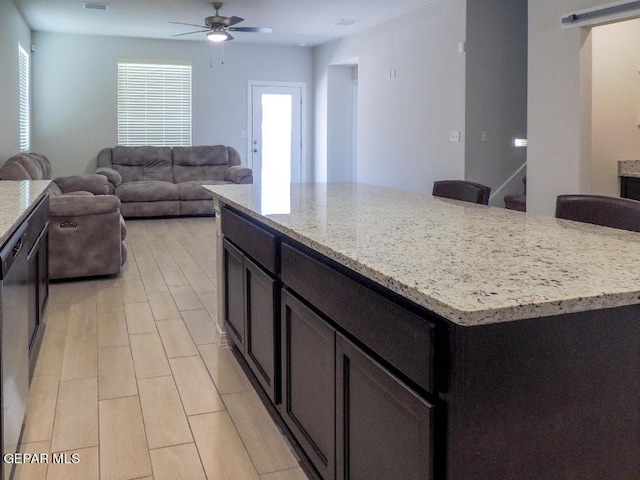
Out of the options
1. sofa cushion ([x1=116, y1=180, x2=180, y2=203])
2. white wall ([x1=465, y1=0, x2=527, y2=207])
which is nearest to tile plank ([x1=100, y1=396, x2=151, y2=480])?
white wall ([x1=465, y1=0, x2=527, y2=207])

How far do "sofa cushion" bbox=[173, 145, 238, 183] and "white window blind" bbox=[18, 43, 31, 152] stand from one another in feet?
6.81

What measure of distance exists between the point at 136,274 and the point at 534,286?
4346 millimetres

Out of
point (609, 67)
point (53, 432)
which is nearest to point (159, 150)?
point (609, 67)

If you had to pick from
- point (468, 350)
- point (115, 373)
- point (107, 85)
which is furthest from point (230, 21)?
point (468, 350)

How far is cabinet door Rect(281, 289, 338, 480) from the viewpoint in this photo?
5.45 ft

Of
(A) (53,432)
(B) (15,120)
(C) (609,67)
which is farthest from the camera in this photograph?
(B) (15,120)

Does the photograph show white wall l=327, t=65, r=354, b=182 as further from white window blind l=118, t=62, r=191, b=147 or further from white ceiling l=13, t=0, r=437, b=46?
white window blind l=118, t=62, r=191, b=147

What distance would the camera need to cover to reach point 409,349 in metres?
1.18

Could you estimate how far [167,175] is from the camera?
9.20m

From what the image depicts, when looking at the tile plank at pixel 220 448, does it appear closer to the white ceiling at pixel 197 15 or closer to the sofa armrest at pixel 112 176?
the white ceiling at pixel 197 15

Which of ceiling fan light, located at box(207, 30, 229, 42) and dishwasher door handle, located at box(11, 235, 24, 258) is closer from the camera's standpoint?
dishwasher door handle, located at box(11, 235, 24, 258)

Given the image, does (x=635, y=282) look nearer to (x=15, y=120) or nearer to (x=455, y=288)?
(x=455, y=288)

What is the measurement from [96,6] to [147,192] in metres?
2.43

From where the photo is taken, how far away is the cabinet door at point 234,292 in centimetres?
277
